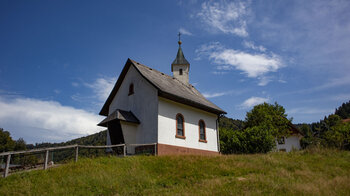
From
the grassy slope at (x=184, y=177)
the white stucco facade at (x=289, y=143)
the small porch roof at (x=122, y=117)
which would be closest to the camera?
the grassy slope at (x=184, y=177)

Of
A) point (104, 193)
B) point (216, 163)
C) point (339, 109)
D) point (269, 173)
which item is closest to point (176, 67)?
point (216, 163)

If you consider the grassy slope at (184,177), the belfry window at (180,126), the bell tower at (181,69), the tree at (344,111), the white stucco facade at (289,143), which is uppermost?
the tree at (344,111)

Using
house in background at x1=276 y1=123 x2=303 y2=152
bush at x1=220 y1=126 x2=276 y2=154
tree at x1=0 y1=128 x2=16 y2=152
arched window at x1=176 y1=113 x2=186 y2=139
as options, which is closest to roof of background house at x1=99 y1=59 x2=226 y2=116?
arched window at x1=176 y1=113 x2=186 y2=139

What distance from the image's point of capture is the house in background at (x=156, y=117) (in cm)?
1698

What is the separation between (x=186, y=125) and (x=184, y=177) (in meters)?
7.93

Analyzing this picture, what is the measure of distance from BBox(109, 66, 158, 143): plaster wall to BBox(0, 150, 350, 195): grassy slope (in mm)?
3414

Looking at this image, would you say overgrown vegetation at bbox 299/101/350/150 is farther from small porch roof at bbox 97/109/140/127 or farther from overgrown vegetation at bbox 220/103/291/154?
small porch roof at bbox 97/109/140/127

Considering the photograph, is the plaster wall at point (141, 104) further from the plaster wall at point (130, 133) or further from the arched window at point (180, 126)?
the arched window at point (180, 126)

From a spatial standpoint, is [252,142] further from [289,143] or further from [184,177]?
[184,177]

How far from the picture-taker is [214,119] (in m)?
22.2

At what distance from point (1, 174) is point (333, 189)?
1359 cm

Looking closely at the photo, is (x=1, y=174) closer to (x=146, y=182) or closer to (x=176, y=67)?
(x=146, y=182)

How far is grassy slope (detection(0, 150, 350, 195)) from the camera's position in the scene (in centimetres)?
899

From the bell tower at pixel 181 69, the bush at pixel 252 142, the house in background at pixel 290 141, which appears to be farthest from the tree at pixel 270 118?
the bell tower at pixel 181 69
